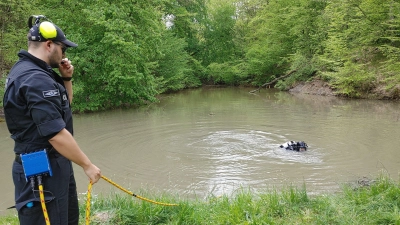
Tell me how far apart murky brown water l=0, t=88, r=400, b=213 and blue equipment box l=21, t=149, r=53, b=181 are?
373cm

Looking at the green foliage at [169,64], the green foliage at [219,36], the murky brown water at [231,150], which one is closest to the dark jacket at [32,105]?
the murky brown water at [231,150]

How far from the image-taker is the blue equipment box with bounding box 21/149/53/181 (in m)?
2.36

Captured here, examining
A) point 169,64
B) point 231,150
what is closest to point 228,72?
point 169,64

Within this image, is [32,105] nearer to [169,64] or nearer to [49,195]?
[49,195]

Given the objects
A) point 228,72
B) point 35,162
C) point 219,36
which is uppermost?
A: point 219,36

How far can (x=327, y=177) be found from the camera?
6.80 m

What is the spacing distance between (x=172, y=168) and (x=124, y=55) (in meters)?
9.41

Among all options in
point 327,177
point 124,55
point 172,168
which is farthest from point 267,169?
point 124,55

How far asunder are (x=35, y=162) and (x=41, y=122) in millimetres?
305

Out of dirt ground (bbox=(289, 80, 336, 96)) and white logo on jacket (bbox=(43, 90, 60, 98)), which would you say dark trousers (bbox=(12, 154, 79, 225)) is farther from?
dirt ground (bbox=(289, 80, 336, 96))

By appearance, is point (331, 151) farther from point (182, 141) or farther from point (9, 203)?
point (9, 203)

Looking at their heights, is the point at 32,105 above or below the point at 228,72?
above

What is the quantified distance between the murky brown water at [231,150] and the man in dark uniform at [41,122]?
3.59 metres

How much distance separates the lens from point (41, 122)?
7.40ft
